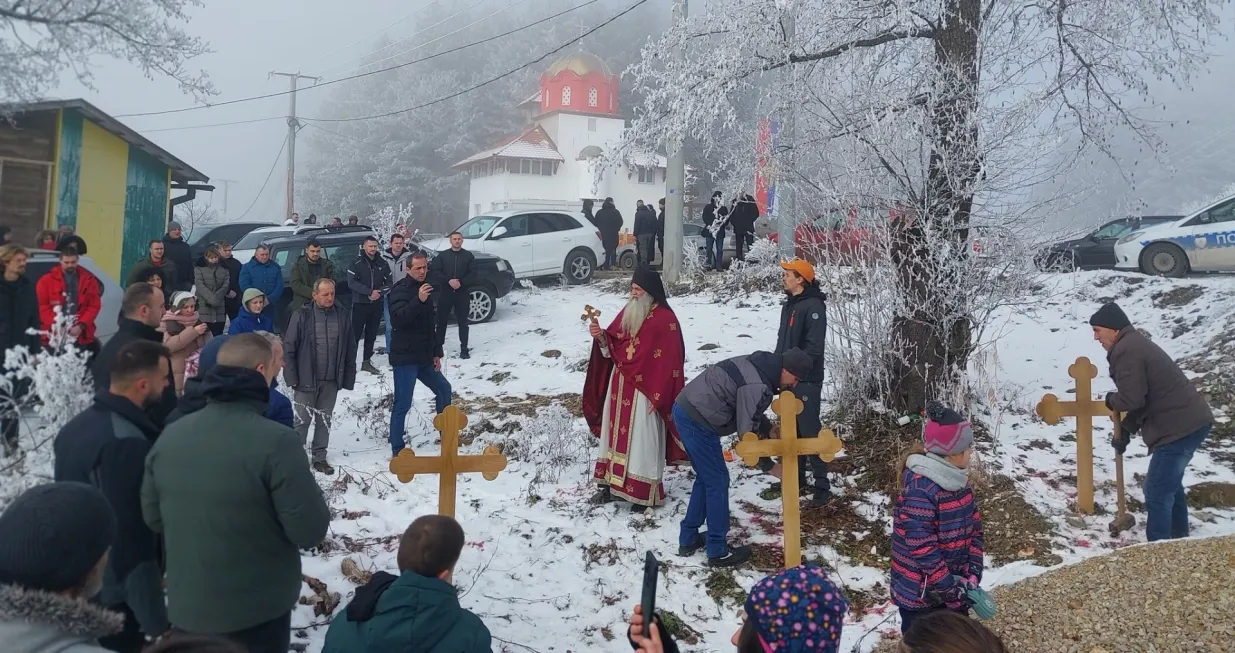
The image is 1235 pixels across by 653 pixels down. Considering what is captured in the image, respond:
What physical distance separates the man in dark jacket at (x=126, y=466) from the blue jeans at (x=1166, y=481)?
18.2 ft

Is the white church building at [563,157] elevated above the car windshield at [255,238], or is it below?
above

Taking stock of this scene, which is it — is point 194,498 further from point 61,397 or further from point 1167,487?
point 1167,487

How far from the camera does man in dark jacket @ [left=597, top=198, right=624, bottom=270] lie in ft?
58.1

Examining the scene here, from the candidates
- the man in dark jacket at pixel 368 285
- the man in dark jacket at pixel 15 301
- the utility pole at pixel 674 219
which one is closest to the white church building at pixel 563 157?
the utility pole at pixel 674 219

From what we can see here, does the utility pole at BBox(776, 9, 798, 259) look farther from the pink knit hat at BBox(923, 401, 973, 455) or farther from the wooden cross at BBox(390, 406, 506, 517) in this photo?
the pink knit hat at BBox(923, 401, 973, 455)

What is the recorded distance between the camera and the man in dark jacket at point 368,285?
408 inches

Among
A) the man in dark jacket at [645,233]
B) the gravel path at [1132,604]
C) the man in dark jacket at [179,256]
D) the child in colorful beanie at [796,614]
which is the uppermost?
the man in dark jacket at [645,233]

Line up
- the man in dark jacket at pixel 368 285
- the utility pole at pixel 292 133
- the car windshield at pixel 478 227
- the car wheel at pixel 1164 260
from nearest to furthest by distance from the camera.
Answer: the man in dark jacket at pixel 368 285 < the car wheel at pixel 1164 260 < the car windshield at pixel 478 227 < the utility pole at pixel 292 133

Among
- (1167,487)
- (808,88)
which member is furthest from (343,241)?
(1167,487)

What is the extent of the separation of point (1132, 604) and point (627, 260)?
15520 mm

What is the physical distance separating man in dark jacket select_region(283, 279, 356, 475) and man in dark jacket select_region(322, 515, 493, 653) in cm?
455

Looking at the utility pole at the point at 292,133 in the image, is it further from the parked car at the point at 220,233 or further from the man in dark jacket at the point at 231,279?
the man in dark jacket at the point at 231,279

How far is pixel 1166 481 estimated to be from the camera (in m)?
5.33

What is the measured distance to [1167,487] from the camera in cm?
533
